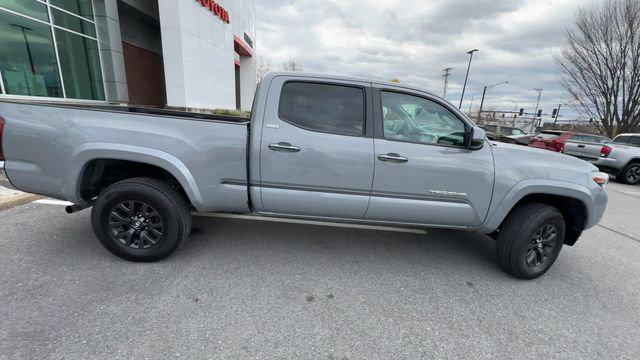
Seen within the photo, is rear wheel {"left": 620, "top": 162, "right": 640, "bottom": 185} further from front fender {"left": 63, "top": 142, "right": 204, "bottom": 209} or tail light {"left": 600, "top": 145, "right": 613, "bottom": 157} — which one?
front fender {"left": 63, "top": 142, "right": 204, "bottom": 209}

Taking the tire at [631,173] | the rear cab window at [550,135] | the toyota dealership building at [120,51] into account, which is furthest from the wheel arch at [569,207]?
the toyota dealership building at [120,51]

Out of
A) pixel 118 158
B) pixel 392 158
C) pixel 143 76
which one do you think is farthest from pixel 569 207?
pixel 143 76

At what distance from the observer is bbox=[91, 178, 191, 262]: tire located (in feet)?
9.43

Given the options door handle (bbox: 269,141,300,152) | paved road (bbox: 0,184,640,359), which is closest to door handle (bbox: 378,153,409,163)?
door handle (bbox: 269,141,300,152)

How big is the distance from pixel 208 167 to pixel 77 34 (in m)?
12.2

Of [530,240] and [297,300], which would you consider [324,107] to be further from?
[530,240]

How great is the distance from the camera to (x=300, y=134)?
9.55 feet

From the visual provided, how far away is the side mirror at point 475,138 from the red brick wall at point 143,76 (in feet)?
54.2

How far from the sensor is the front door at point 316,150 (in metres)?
2.89

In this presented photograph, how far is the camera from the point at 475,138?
2883 millimetres

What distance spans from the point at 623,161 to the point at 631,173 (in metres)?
0.59

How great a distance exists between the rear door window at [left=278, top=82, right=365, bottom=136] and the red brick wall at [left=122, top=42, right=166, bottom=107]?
15.3m

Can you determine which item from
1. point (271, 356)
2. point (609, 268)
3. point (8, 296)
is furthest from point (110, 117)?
point (609, 268)

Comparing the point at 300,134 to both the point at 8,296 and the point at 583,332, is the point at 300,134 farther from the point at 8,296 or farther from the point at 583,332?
the point at 583,332
